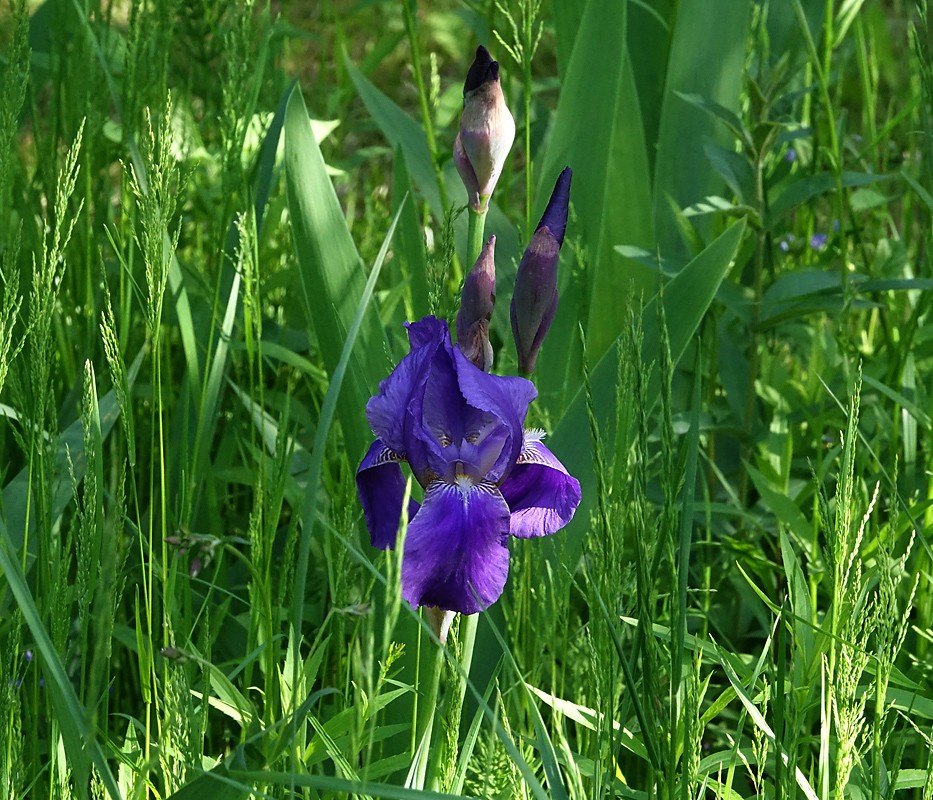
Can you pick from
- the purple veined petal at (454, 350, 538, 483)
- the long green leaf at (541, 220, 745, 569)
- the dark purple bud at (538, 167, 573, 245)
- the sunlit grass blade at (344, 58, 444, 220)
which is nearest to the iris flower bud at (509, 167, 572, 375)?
the dark purple bud at (538, 167, 573, 245)

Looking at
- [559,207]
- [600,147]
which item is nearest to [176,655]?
[559,207]

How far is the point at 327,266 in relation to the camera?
1251mm

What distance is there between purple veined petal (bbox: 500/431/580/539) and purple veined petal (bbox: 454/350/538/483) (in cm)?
3

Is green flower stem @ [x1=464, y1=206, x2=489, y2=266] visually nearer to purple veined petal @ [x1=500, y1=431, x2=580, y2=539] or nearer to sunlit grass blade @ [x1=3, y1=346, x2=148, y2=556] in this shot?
purple veined petal @ [x1=500, y1=431, x2=580, y2=539]

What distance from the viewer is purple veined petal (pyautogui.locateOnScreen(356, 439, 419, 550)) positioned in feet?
2.75

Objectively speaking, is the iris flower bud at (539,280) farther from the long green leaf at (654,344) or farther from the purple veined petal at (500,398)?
the long green leaf at (654,344)

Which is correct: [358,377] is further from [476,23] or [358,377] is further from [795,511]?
[476,23]

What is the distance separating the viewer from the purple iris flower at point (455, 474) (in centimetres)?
75

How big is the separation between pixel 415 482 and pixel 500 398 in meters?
0.14

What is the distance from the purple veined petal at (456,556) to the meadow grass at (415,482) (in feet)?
0.14

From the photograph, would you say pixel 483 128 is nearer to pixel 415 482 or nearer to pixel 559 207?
pixel 559 207

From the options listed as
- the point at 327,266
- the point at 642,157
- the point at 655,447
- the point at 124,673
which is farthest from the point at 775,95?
the point at 124,673

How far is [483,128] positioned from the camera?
896 millimetres

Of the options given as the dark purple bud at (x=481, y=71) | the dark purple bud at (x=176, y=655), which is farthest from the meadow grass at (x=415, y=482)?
the dark purple bud at (x=481, y=71)
